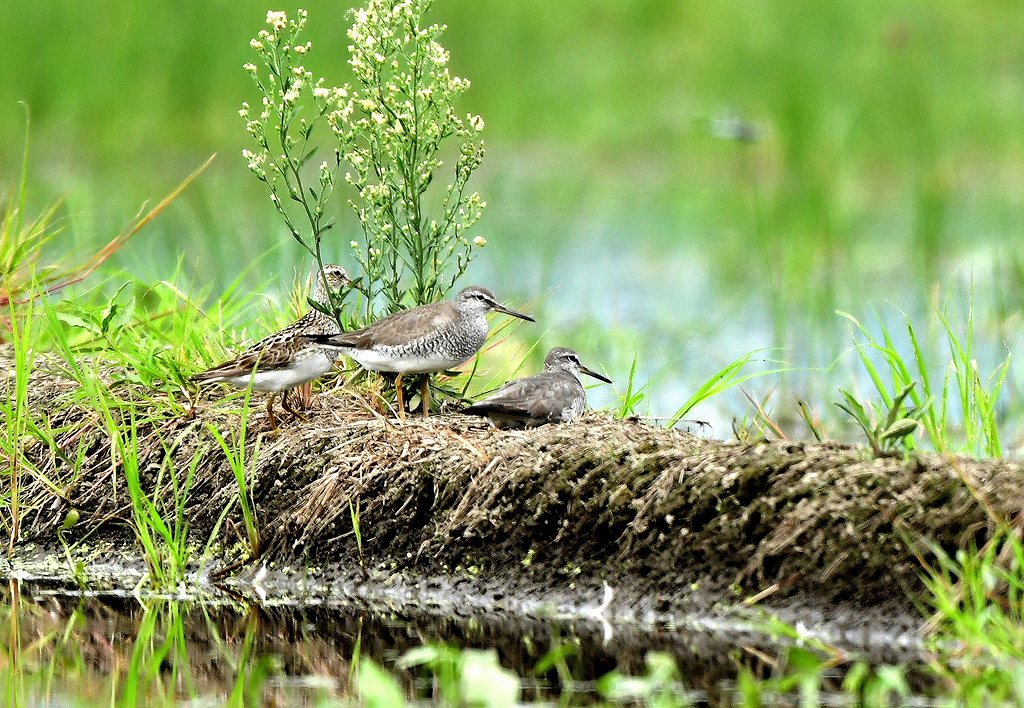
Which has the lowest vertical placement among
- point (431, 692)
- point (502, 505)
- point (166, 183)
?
point (431, 692)

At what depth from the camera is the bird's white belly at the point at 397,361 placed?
20.4 feet

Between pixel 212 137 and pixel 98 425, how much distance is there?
10.7m

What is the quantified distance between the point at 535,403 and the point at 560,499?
0.83 m

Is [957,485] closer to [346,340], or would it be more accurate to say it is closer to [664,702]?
[664,702]

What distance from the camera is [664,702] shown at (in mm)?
4012

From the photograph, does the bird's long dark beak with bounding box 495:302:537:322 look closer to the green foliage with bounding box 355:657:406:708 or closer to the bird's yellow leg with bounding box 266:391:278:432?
the bird's yellow leg with bounding box 266:391:278:432

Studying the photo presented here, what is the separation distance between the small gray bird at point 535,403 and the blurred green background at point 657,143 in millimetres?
3931

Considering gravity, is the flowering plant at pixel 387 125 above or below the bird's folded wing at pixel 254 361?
above

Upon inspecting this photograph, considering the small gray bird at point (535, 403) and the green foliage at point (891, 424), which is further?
the small gray bird at point (535, 403)

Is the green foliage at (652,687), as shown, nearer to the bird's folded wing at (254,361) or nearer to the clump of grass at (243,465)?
the clump of grass at (243,465)

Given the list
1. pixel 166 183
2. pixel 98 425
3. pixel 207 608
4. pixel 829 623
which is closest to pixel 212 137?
pixel 166 183

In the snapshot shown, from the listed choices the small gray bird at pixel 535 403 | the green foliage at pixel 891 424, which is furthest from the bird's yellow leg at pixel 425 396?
the green foliage at pixel 891 424

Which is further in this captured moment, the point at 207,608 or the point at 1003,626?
the point at 207,608

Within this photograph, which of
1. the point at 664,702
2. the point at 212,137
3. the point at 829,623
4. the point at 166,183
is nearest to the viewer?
the point at 664,702
